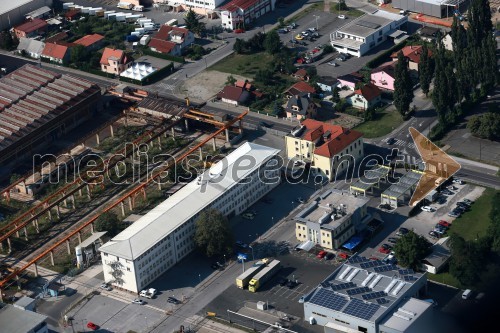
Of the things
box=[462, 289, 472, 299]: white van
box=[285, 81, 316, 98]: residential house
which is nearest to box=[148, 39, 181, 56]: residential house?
box=[285, 81, 316, 98]: residential house

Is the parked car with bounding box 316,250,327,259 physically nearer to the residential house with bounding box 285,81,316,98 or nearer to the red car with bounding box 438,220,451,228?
the red car with bounding box 438,220,451,228

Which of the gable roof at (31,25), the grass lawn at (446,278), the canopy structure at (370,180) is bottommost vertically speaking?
the grass lawn at (446,278)

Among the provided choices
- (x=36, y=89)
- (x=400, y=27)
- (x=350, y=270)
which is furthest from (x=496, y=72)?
(x=36, y=89)

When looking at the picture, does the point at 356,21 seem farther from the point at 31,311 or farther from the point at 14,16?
the point at 31,311

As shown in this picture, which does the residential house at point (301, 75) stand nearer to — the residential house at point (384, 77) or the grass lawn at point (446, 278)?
the residential house at point (384, 77)

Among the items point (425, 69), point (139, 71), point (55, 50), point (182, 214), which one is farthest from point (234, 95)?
point (182, 214)

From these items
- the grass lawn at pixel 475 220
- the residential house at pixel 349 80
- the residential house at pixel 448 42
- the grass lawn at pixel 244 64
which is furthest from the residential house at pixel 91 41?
the grass lawn at pixel 475 220
